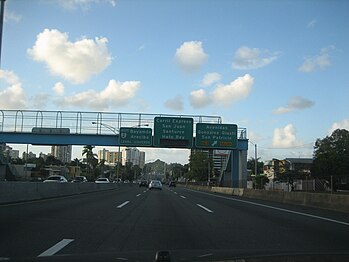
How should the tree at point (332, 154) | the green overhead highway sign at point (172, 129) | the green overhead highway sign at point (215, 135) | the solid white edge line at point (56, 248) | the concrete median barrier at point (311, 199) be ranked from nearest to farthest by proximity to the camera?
the solid white edge line at point (56, 248) → the concrete median barrier at point (311, 199) → the green overhead highway sign at point (172, 129) → the green overhead highway sign at point (215, 135) → the tree at point (332, 154)

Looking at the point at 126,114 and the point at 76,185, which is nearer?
the point at 76,185

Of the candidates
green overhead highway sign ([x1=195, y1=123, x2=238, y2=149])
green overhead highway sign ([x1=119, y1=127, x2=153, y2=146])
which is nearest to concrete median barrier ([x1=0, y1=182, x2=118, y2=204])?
green overhead highway sign ([x1=119, y1=127, x2=153, y2=146])

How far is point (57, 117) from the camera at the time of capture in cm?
4125

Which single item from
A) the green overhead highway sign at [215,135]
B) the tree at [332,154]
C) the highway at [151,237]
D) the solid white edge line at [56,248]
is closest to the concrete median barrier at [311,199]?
the highway at [151,237]

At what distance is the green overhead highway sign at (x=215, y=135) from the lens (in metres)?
41.4

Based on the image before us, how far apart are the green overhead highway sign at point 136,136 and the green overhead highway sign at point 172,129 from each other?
705 millimetres

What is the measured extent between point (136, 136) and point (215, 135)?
7.94 meters

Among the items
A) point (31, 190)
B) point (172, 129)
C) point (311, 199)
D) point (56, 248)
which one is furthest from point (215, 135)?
point (56, 248)

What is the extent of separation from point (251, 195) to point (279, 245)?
28.1 meters

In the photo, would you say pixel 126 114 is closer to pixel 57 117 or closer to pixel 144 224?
pixel 57 117

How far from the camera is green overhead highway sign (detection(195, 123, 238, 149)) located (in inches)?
1629

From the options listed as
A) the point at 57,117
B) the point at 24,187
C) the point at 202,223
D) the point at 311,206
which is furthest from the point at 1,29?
the point at 57,117

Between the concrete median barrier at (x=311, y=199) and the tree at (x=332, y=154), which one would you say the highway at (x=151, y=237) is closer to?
the concrete median barrier at (x=311, y=199)

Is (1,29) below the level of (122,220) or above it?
above
